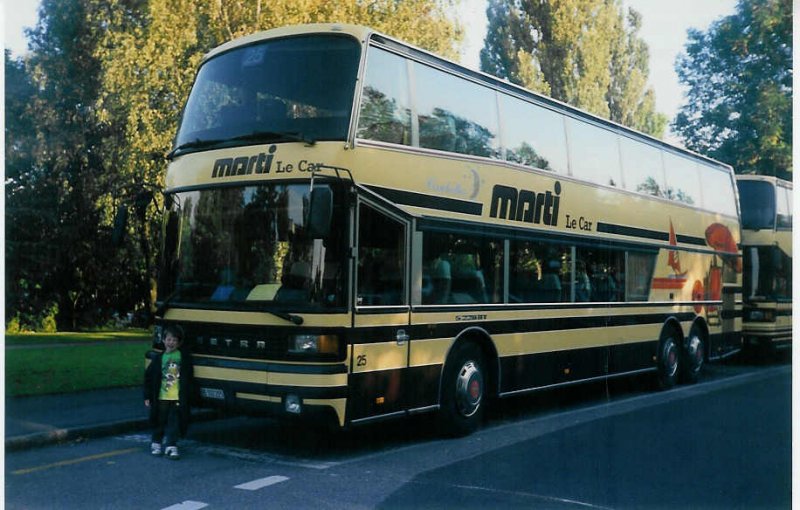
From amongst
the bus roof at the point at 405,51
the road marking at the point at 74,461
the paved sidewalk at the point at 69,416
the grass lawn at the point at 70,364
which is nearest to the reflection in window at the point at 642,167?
the bus roof at the point at 405,51

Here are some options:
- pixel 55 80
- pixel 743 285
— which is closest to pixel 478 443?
pixel 743 285

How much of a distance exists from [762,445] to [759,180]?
1072 centimetres

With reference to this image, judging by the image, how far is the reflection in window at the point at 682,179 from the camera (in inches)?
577

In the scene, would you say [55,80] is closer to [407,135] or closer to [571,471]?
[407,135]

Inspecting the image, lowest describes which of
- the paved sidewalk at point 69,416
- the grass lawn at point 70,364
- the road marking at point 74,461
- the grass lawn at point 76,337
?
the road marking at point 74,461

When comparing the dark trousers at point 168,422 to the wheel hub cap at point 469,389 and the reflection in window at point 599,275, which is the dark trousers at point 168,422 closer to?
the wheel hub cap at point 469,389

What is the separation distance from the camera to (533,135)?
1119 centimetres

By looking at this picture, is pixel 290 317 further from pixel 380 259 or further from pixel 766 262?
pixel 766 262

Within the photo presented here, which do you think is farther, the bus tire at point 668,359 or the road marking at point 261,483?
the bus tire at point 668,359

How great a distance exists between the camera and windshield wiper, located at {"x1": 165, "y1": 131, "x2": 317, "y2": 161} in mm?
8266

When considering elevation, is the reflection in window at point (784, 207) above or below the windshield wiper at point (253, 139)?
above

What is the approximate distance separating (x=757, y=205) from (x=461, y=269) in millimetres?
11679

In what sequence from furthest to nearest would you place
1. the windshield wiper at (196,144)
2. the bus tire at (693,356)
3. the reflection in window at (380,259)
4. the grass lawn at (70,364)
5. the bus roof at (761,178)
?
1. the bus roof at (761,178)
2. the bus tire at (693,356)
3. the grass lawn at (70,364)
4. the windshield wiper at (196,144)
5. the reflection in window at (380,259)

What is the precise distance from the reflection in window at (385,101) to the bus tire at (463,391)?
243 cm
